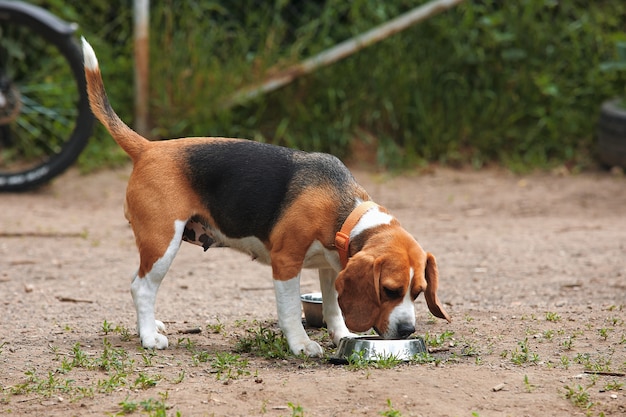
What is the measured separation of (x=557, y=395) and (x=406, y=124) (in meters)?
6.74

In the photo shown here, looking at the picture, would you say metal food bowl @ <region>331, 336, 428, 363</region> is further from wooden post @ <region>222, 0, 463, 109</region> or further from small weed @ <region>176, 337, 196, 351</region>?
wooden post @ <region>222, 0, 463, 109</region>

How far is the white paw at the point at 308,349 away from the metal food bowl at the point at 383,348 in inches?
9.4

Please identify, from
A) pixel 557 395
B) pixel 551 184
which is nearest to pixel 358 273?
pixel 557 395

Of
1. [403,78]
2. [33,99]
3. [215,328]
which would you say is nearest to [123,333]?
[215,328]

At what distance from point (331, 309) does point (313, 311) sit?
0.36 metres

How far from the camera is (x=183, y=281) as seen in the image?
679 cm

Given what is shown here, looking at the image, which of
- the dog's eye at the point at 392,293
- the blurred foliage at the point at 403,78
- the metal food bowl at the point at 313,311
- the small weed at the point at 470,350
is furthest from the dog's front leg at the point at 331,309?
the blurred foliage at the point at 403,78

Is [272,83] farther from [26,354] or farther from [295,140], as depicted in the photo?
[26,354]

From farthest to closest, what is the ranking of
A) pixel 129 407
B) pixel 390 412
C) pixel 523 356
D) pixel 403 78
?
pixel 403 78 < pixel 523 356 < pixel 129 407 < pixel 390 412

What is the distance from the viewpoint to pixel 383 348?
4.49 metres

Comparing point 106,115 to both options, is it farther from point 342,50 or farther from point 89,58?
point 342,50

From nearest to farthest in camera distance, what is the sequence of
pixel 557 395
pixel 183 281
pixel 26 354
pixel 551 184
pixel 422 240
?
pixel 557 395 < pixel 26 354 < pixel 183 281 < pixel 422 240 < pixel 551 184

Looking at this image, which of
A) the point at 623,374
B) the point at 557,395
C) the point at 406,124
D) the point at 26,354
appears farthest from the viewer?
the point at 406,124

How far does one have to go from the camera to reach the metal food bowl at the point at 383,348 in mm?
4488
